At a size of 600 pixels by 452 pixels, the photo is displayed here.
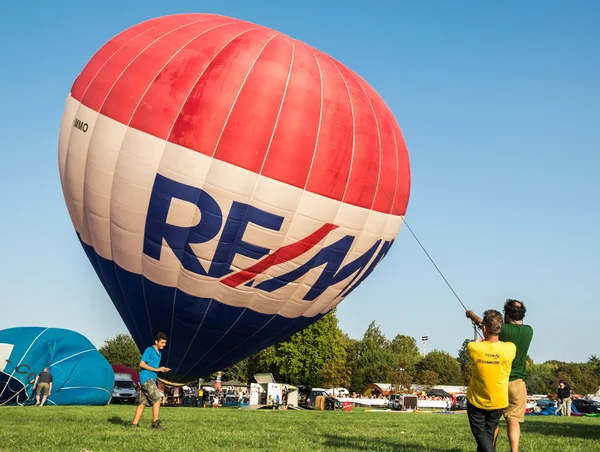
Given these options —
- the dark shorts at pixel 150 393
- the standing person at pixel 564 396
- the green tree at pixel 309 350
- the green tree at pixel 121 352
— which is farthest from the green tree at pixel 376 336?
the dark shorts at pixel 150 393

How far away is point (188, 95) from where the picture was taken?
17234mm

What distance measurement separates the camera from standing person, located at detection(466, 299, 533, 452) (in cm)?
795

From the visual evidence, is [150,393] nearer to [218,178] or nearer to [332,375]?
[218,178]

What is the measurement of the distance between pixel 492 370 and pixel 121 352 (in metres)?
108

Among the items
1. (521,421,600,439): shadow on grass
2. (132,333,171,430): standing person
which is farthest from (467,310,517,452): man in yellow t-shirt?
(521,421,600,439): shadow on grass

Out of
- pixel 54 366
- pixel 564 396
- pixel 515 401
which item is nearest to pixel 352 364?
pixel 564 396

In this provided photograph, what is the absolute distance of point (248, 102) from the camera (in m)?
17.3

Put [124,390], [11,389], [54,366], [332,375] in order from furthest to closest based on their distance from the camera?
[332,375] < [124,390] < [54,366] < [11,389]

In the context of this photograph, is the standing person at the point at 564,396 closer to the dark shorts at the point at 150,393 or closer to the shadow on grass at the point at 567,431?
the shadow on grass at the point at 567,431

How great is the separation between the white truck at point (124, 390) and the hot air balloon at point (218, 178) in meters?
21.8

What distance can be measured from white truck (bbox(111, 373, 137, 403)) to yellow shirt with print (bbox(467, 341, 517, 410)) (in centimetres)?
3547

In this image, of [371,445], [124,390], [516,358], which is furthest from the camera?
[124,390]

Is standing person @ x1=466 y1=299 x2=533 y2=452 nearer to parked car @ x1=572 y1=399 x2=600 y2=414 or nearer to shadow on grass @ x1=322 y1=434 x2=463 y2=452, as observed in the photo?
shadow on grass @ x1=322 y1=434 x2=463 y2=452

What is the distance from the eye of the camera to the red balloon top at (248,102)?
17.1 m
